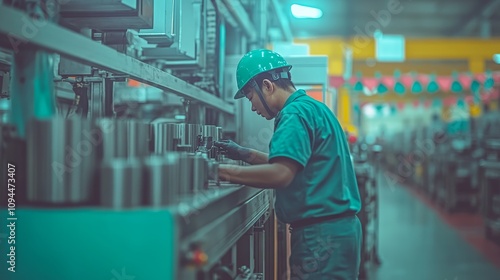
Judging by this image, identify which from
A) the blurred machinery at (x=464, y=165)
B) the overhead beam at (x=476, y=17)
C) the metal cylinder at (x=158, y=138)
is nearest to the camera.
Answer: the metal cylinder at (x=158, y=138)

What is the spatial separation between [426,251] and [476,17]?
283 inches

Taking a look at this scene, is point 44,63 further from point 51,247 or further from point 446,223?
point 446,223

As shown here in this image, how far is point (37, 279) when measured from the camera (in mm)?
1169

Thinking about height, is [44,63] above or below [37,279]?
above

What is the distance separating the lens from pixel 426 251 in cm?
491

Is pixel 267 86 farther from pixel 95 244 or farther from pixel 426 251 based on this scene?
pixel 426 251

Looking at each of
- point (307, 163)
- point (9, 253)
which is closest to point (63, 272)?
point (9, 253)

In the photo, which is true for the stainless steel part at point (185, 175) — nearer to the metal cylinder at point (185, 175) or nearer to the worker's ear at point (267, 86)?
the metal cylinder at point (185, 175)

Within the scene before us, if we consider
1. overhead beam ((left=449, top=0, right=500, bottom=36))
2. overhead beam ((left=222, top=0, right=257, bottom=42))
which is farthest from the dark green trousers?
overhead beam ((left=449, top=0, right=500, bottom=36))

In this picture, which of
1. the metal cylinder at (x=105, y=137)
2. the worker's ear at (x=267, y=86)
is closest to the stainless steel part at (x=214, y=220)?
the metal cylinder at (x=105, y=137)

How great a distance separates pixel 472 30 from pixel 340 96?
17.0 ft

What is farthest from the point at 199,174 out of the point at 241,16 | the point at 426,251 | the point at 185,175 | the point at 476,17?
the point at 476,17

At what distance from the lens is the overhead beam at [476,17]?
946 centimetres

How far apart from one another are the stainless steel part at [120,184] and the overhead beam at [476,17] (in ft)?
31.6
